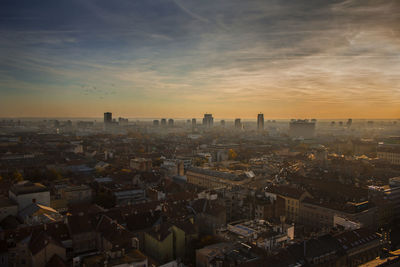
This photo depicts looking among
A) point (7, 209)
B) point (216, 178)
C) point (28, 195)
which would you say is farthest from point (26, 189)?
point (216, 178)

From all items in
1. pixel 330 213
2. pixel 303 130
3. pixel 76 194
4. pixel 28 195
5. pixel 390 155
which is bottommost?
pixel 330 213

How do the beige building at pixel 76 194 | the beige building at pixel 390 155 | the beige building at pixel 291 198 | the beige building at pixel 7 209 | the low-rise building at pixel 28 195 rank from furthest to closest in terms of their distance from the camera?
the beige building at pixel 390 155, the beige building at pixel 76 194, the beige building at pixel 291 198, the low-rise building at pixel 28 195, the beige building at pixel 7 209

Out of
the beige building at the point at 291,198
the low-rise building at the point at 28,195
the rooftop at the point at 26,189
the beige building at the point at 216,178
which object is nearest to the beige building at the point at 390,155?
the beige building at the point at 216,178

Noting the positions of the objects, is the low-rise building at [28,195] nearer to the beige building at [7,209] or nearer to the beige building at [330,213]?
the beige building at [7,209]

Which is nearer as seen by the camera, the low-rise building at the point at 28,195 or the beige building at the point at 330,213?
the beige building at the point at 330,213

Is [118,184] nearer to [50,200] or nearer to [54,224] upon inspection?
[50,200]

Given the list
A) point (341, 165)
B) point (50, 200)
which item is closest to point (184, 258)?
point (50, 200)

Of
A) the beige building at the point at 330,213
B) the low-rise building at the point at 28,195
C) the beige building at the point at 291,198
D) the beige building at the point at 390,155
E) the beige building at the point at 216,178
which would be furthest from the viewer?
the beige building at the point at 390,155

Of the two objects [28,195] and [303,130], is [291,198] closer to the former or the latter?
[28,195]

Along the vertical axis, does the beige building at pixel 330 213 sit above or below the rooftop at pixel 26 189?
below

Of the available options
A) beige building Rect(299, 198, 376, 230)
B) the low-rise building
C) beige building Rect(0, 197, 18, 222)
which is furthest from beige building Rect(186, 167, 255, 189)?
beige building Rect(0, 197, 18, 222)

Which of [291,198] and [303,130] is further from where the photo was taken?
[303,130]
